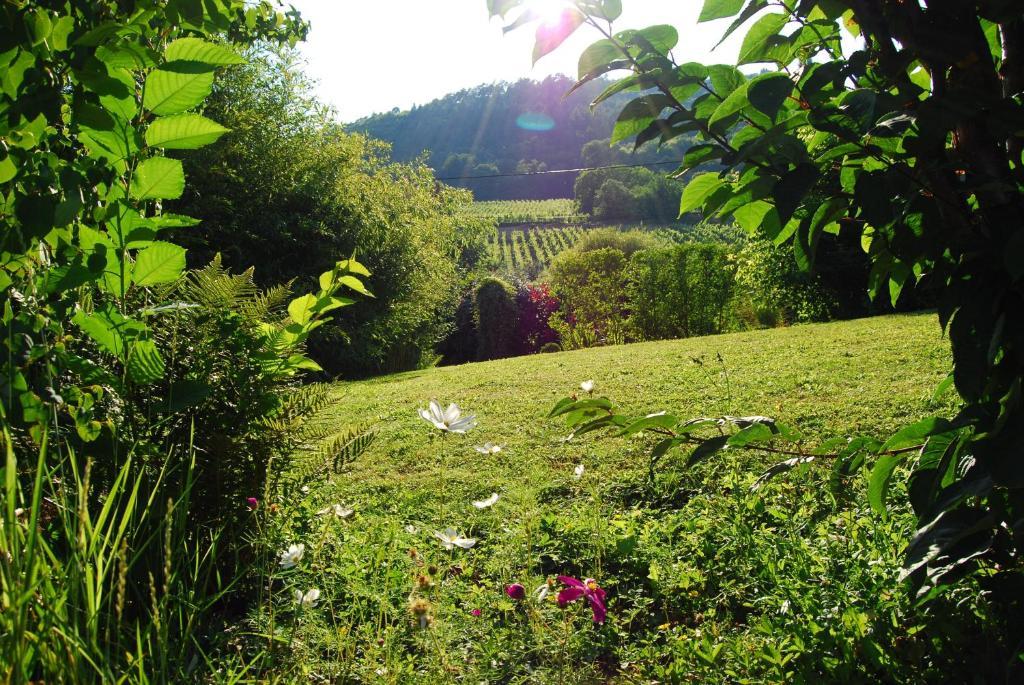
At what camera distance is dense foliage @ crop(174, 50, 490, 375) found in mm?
12367

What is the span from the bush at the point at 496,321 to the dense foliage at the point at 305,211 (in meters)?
3.67

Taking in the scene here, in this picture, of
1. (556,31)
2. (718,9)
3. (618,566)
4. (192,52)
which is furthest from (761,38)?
(618,566)

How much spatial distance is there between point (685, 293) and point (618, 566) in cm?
1367

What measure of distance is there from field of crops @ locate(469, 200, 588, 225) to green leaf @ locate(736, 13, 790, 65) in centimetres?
4896

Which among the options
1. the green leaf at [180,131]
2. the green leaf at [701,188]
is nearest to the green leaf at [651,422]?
the green leaf at [701,188]

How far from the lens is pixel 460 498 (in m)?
3.75

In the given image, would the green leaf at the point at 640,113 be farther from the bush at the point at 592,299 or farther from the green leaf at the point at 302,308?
the bush at the point at 592,299

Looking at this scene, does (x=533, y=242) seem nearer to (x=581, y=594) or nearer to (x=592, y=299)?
(x=592, y=299)

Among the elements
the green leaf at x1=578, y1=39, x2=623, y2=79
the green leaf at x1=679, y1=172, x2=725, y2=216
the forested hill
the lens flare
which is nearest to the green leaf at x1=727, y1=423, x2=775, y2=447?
the green leaf at x1=679, y1=172, x2=725, y2=216

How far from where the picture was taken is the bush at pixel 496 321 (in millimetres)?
20672

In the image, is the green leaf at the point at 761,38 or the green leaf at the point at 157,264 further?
the green leaf at the point at 157,264

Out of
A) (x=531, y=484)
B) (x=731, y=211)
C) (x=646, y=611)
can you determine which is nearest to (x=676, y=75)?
(x=731, y=211)

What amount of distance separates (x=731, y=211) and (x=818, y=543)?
Result: 5.78ft

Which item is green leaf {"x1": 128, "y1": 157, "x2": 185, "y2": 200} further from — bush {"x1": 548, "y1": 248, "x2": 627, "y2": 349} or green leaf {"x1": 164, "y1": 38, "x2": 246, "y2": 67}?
bush {"x1": 548, "y1": 248, "x2": 627, "y2": 349}
